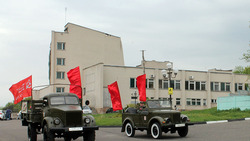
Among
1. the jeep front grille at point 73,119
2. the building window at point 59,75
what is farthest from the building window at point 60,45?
the jeep front grille at point 73,119

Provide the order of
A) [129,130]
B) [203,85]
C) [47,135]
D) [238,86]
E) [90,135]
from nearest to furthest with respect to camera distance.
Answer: [47,135] < [90,135] < [129,130] < [203,85] < [238,86]

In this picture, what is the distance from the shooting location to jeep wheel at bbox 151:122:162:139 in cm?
1586

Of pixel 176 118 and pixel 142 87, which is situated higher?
pixel 142 87

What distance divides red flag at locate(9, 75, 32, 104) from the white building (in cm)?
3661

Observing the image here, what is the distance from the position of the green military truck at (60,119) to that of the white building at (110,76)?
4094 centimetres

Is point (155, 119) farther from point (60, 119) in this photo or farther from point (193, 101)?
point (193, 101)

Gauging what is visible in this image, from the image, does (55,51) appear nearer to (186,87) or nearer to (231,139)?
(186,87)

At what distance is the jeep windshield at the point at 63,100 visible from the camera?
575 inches

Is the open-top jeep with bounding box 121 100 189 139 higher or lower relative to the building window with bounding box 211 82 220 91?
lower

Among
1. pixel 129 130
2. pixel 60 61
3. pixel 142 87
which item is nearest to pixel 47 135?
pixel 129 130

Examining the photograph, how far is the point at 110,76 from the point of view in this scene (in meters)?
58.2

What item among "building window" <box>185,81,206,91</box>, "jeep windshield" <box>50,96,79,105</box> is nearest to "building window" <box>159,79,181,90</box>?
"building window" <box>185,81,206,91</box>

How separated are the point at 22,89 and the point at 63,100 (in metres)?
5.75

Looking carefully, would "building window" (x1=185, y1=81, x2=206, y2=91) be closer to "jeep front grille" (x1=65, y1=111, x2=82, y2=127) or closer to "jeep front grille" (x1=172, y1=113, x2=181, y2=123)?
"jeep front grille" (x1=172, y1=113, x2=181, y2=123)
